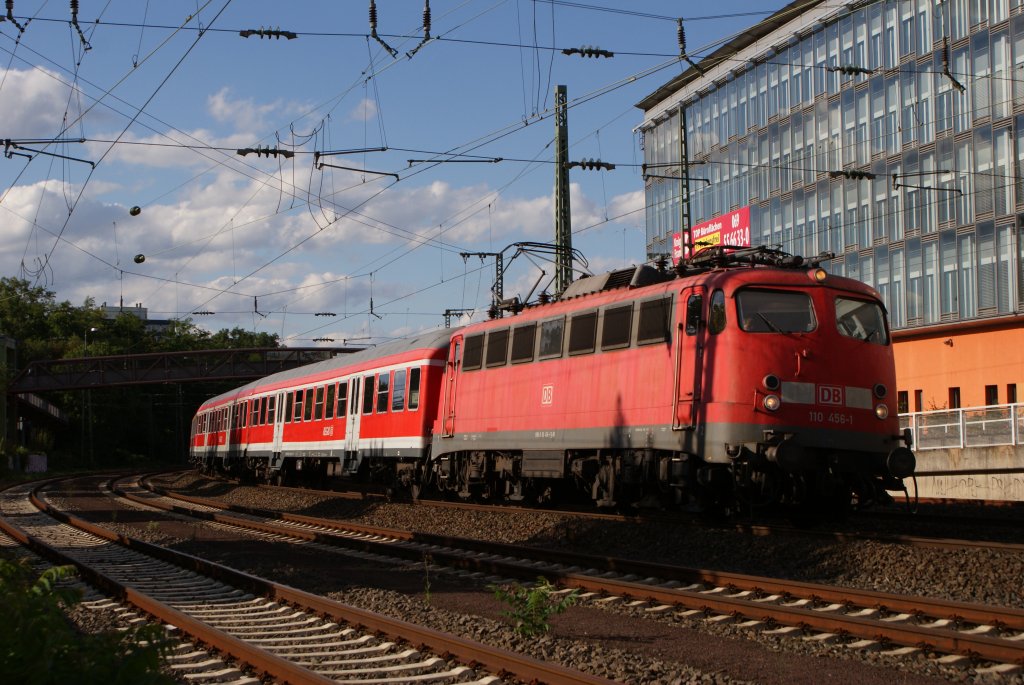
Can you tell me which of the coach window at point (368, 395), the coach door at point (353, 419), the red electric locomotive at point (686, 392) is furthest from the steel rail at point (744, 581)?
the coach door at point (353, 419)

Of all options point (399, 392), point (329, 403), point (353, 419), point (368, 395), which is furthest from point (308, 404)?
point (399, 392)

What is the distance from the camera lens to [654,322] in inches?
615

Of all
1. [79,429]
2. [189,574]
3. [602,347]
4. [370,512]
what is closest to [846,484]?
[602,347]

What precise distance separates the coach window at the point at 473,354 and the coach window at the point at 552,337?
2.57 m

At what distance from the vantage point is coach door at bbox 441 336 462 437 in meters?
22.0

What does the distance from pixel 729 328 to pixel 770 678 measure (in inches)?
277

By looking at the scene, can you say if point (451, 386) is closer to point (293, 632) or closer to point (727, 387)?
point (727, 387)

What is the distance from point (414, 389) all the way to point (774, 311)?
11.1 meters

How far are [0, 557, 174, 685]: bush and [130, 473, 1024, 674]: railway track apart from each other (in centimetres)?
510

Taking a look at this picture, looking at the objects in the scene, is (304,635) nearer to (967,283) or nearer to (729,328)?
(729,328)

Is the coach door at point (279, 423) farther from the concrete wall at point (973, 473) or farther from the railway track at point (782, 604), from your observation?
the railway track at point (782, 604)

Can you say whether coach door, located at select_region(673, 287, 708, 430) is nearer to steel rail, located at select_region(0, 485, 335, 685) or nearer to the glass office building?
steel rail, located at select_region(0, 485, 335, 685)

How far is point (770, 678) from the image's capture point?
7754 mm

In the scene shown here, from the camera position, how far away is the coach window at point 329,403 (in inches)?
1175
